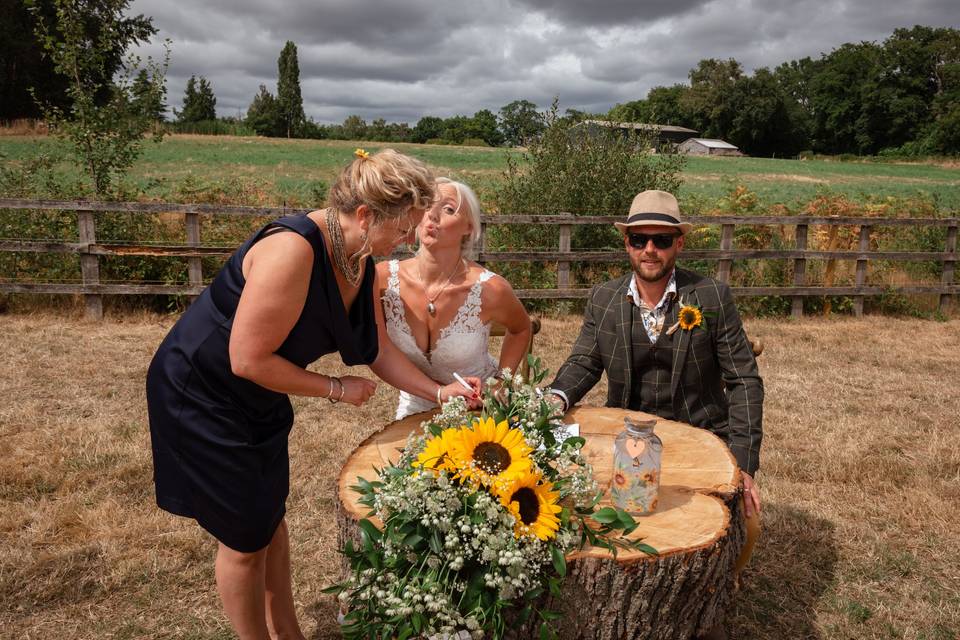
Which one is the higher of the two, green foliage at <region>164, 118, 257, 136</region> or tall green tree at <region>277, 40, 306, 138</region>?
tall green tree at <region>277, 40, 306, 138</region>

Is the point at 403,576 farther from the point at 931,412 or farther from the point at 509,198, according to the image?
the point at 509,198

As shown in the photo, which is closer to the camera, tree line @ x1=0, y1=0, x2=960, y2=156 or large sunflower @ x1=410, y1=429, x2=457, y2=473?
large sunflower @ x1=410, y1=429, x2=457, y2=473

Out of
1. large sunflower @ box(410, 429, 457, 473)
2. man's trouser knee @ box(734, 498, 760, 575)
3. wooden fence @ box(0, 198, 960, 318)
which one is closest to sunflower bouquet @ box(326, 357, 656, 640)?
large sunflower @ box(410, 429, 457, 473)

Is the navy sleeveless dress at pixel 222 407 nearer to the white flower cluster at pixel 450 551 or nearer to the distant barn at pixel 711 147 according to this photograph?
the white flower cluster at pixel 450 551

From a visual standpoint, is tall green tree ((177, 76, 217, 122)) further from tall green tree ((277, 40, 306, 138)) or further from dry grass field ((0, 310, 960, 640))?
dry grass field ((0, 310, 960, 640))

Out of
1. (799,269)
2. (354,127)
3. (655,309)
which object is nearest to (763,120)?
(354,127)

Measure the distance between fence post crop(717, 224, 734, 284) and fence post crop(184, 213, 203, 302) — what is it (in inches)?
256

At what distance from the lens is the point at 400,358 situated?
2773 millimetres

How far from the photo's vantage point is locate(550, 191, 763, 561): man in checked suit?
292 centimetres

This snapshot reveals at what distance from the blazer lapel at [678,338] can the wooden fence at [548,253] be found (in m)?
5.05

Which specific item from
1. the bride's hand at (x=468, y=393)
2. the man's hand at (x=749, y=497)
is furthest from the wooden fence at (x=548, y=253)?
the man's hand at (x=749, y=497)

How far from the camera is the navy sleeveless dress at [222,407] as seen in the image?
2.03 m

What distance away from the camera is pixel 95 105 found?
27.8 ft

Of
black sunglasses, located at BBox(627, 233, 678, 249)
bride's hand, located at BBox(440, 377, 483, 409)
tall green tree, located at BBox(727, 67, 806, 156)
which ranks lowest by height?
bride's hand, located at BBox(440, 377, 483, 409)
